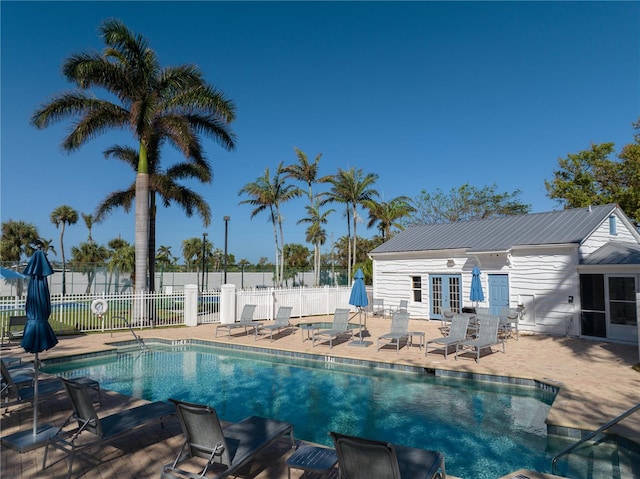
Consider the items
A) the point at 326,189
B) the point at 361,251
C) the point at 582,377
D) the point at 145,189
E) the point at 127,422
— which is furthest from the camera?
the point at 361,251

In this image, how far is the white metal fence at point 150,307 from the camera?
15039mm

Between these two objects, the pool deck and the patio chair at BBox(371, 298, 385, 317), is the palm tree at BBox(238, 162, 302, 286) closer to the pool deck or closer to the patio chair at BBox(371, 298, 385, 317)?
the patio chair at BBox(371, 298, 385, 317)

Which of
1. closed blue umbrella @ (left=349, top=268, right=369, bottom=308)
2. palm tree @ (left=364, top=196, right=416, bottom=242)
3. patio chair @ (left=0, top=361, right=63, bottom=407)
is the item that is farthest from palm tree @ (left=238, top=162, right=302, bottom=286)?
patio chair @ (left=0, top=361, right=63, bottom=407)

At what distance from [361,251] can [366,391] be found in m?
48.8

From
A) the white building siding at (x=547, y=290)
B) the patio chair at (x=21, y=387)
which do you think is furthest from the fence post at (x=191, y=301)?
the white building siding at (x=547, y=290)

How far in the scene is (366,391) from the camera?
8.31 metres

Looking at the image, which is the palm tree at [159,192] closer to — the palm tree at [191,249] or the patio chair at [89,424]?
the patio chair at [89,424]

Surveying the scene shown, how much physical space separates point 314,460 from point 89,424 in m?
2.75

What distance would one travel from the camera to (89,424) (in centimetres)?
456

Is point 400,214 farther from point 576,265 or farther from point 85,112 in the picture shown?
point 85,112

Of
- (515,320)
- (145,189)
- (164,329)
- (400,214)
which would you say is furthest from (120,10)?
(400,214)

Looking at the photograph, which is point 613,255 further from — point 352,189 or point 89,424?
point 352,189

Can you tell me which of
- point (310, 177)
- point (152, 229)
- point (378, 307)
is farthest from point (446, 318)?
point (310, 177)

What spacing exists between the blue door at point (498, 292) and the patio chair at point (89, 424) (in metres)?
14.4
